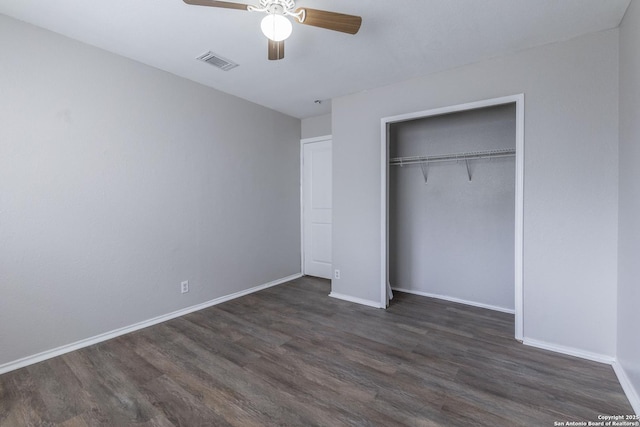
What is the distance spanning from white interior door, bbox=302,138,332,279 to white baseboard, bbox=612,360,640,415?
311 cm

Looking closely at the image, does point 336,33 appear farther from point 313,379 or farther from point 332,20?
point 313,379

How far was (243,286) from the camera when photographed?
12.2ft

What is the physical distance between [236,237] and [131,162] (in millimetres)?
1417

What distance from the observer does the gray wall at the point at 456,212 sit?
3150mm

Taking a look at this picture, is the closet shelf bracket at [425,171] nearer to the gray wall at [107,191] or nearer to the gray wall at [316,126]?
the gray wall at [316,126]

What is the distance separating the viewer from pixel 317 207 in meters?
4.52

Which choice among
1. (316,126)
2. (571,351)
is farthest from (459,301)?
(316,126)

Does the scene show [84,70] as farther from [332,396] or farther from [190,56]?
[332,396]

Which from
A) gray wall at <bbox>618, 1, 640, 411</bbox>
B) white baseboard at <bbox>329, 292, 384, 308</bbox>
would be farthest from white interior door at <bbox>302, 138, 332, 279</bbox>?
gray wall at <bbox>618, 1, 640, 411</bbox>

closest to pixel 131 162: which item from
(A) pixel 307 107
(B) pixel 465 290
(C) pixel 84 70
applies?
(C) pixel 84 70

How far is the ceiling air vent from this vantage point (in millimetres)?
2547

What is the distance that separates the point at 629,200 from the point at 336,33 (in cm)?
232

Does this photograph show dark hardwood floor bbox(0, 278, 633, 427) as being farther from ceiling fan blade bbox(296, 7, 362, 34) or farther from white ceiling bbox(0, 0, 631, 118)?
white ceiling bbox(0, 0, 631, 118)

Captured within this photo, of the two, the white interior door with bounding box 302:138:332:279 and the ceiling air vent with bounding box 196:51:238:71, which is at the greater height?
the ceiling air vent with bounding box 196:51:238:71
